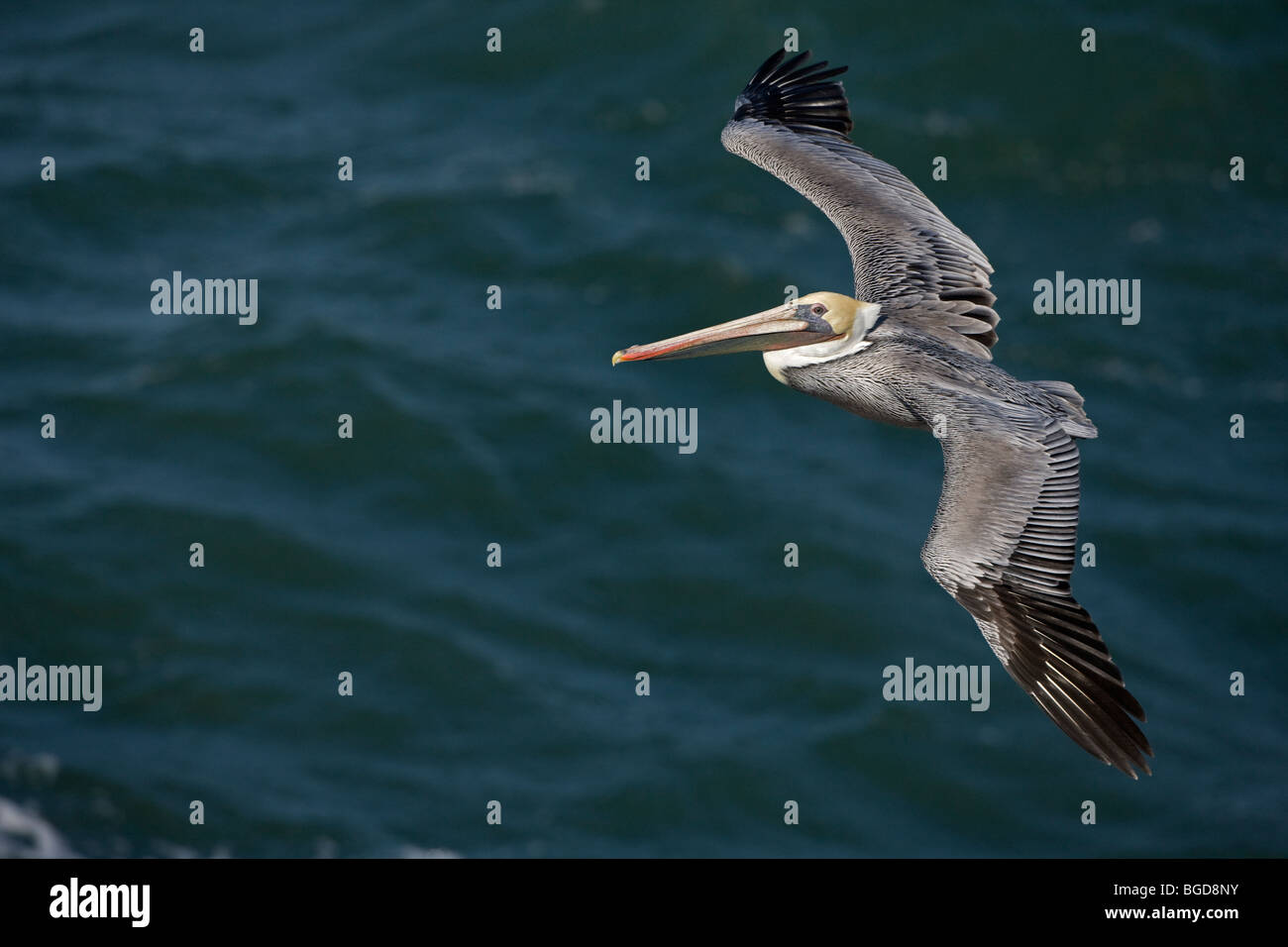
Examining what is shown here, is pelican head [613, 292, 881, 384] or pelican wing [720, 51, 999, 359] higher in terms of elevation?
pelican wing [720, 51, 999, 359]

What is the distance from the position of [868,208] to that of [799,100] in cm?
240

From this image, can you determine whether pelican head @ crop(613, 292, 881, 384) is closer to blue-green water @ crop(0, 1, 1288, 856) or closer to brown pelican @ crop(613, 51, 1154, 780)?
brown pelican @ crop(613, 51, 1154, 780)

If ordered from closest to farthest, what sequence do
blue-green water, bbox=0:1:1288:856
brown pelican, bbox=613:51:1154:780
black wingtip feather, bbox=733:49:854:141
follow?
brown pelican, bbox=613:51:1154:780 → black wingtip feather, bbox=733:49:854:141 → blue-green water, bbox=0:1:1288:856

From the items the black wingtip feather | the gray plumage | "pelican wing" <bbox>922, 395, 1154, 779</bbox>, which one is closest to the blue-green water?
the black wingtip feather

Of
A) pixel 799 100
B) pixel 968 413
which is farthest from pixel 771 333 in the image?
pixel 799 100

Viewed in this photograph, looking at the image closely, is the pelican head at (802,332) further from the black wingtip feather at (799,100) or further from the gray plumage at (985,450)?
the black wingtip feather at (799,100)

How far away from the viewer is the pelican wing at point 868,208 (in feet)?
45.8

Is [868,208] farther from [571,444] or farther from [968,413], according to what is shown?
[571,444]

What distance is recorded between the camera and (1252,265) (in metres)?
31.6

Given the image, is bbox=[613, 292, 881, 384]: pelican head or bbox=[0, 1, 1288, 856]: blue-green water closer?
bbox=[613, 292, 881, 384]: pelican head

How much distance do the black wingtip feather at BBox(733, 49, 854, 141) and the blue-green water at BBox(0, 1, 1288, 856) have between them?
36.4ft

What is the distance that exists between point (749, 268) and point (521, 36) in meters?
7.59

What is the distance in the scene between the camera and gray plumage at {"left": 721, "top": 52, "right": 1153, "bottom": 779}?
38.0 feet
